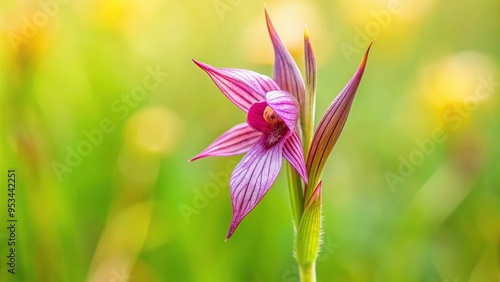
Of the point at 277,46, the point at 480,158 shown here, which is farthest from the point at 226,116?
the point at 277,46

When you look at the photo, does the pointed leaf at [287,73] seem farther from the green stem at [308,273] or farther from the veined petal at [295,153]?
the green stem at [308,273]

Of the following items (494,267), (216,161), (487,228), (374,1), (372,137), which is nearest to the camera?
(494,267)

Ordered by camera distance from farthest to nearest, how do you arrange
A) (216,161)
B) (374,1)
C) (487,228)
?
1. (374,1)
2. (216,161)
3. (487,228)

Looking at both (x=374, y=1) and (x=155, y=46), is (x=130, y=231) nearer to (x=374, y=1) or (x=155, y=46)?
(x=155, y=46)

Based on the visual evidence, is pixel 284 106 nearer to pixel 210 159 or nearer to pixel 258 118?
pixel 258 118

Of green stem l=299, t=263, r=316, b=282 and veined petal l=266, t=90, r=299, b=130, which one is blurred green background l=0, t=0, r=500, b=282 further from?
veined petal l=266, t=90, r=299, b=130

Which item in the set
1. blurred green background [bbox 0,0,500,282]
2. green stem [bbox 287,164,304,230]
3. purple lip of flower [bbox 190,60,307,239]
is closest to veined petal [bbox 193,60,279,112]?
purple lip of flower [bbox 190,60,307,239]

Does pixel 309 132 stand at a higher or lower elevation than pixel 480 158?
higher
